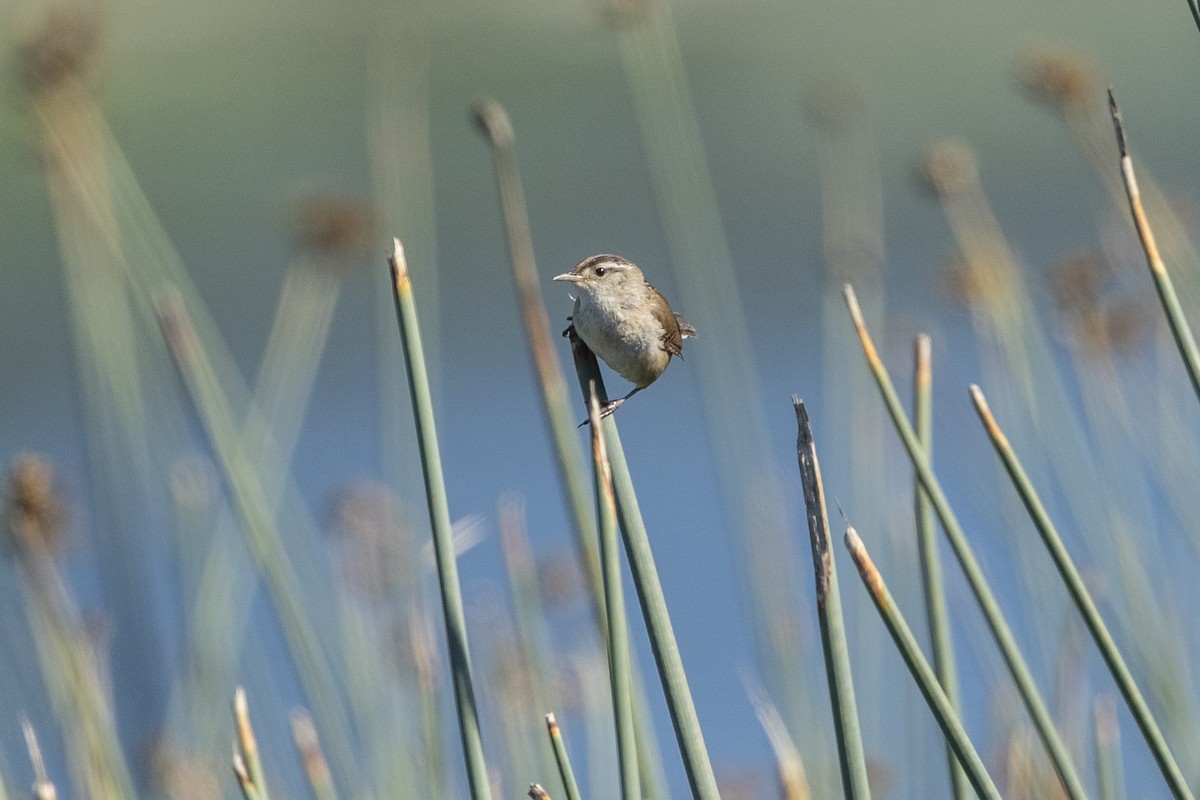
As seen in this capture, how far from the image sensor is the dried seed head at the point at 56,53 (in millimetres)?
2365

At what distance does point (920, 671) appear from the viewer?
4.60 ft

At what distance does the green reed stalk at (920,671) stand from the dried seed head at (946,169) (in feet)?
5.56

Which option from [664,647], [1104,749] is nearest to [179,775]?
[664,647]

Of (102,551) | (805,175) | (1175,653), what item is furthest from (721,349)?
(805,175)

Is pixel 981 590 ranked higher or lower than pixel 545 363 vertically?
lower

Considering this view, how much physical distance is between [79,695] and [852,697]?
1.32 m

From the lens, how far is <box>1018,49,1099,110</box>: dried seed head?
273cm

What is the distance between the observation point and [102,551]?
2.40 meters

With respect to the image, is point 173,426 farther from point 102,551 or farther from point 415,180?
point 415,180

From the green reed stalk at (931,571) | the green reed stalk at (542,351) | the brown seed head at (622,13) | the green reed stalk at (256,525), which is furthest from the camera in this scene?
the brown seed head at (622,13)

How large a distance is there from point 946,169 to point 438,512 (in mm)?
1873

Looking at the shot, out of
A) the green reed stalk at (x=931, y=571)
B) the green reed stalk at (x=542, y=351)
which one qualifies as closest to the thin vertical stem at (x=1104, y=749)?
the green reed stalk at (x=931, y=571)

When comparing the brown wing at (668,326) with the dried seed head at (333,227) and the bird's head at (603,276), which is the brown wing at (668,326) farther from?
the dried seed head at (333,227)

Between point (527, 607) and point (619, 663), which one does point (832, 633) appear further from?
point (527, 607)
